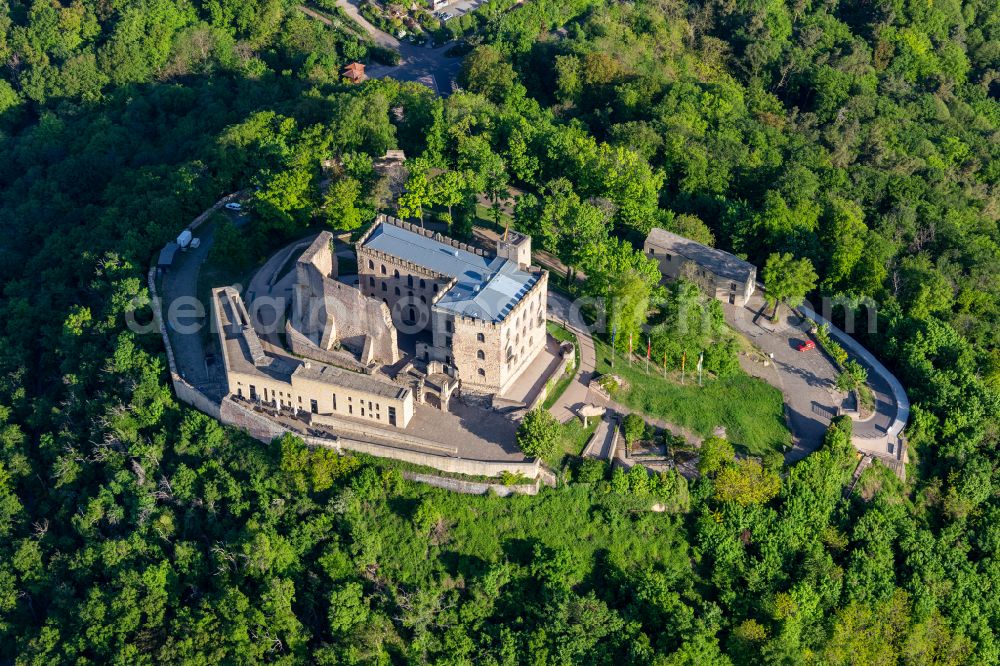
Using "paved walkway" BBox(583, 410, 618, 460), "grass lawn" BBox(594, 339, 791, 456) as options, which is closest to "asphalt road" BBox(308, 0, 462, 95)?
"grass lawn" BBox(594, 339, 791, 456)

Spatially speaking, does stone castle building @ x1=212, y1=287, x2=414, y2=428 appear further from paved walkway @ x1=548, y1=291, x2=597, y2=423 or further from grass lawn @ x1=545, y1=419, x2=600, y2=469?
paved walkway @ x1=548, y1=291, x2=597, y2=423

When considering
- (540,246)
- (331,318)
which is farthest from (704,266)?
(331,318)

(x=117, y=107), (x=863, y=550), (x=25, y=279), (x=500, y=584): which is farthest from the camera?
(x=117, y=107)

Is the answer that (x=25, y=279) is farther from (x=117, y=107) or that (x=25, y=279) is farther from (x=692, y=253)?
(x=692, y=253)

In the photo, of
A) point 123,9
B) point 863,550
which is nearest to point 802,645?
point 863,550

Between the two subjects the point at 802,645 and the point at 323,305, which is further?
the point at 323,305

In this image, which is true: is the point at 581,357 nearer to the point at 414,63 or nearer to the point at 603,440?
the point at 603,440

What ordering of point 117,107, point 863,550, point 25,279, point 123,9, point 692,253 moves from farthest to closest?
point 123,9, point 117,107, point 25,279, point 692,253, point 863,550
